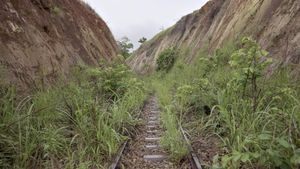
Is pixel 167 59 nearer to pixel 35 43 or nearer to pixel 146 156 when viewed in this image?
pixel 35 43

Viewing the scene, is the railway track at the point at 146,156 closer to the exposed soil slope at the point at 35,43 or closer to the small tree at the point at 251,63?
the small tree at the point at 251,63

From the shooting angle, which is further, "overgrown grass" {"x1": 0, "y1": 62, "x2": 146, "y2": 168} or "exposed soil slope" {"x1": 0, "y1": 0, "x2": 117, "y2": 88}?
"exposed soil slope" {"x1": 0, "y1": 0, "x2": 117, "y2": 88}

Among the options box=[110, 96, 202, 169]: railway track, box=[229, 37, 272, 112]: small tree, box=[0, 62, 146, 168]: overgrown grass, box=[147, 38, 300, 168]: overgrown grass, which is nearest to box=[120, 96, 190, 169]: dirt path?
box=[110, 96, 202, 169]: railway track

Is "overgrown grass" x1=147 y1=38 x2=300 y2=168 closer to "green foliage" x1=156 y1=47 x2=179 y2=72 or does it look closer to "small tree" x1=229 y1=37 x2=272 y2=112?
"small tree" x1=229 y1=37 x2=272 y2=112

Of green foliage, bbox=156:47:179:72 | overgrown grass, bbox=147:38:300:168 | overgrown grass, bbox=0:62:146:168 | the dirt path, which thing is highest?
green foliage, bbox=156:47:179:72

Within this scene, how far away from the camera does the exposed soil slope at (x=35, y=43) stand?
7188 mm

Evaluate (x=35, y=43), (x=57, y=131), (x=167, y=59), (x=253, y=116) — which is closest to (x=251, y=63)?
(x=253, y=116)

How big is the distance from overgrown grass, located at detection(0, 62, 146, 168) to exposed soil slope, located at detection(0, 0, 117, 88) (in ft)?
3.07

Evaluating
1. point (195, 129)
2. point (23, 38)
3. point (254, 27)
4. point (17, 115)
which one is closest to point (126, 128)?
point (195, 129)

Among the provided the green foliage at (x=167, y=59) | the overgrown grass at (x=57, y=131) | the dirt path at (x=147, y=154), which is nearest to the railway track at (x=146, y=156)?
the dirt path at (x=147, y=154)

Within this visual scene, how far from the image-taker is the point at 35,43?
30.0 feet

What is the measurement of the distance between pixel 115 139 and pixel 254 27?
8.97 meters

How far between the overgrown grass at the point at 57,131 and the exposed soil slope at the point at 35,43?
0.94 m

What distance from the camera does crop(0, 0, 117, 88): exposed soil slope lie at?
7.19 metres
